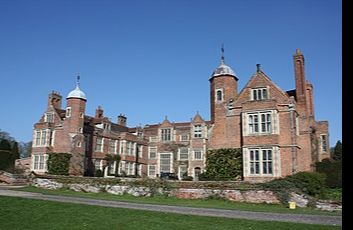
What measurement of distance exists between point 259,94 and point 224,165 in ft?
22.1

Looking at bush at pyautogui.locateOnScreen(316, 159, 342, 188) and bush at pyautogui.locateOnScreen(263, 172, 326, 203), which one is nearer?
bush at pyautogui.locateOnScreen(263, 172, 326, 203)

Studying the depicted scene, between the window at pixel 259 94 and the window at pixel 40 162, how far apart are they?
85.7ft

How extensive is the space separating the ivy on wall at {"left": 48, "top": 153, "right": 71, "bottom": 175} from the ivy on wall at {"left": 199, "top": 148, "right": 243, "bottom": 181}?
17.0m

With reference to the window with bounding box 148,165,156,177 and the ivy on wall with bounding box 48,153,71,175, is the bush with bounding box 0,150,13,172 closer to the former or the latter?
the ivy on wall with bounding box 48,153,71,175

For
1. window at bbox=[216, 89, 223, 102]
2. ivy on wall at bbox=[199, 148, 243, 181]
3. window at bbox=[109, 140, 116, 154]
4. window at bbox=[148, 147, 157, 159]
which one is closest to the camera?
ivy on wall at bbox=[199, 148, 243, 181]

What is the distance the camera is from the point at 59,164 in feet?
121

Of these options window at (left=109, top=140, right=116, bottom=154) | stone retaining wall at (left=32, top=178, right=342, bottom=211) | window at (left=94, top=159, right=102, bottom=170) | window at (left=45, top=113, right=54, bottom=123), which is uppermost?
window at (left=45, top=113, right=54, bottom=123)

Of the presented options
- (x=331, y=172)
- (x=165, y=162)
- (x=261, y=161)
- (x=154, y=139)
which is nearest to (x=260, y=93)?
(x=261, y=161)

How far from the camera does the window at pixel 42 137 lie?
39.9 meters

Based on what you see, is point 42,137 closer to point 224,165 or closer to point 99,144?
point 99,144

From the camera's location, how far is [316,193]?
2075cm

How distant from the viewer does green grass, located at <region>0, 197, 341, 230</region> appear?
10719 mm

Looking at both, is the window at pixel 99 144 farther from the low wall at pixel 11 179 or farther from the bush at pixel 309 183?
the bush at pixel 309 183

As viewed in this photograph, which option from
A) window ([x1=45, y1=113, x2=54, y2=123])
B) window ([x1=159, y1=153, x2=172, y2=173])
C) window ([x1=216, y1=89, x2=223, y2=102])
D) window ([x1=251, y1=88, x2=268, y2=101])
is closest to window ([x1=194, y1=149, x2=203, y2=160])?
window ([x1=159, y1=153, x2=172, y2=173])
